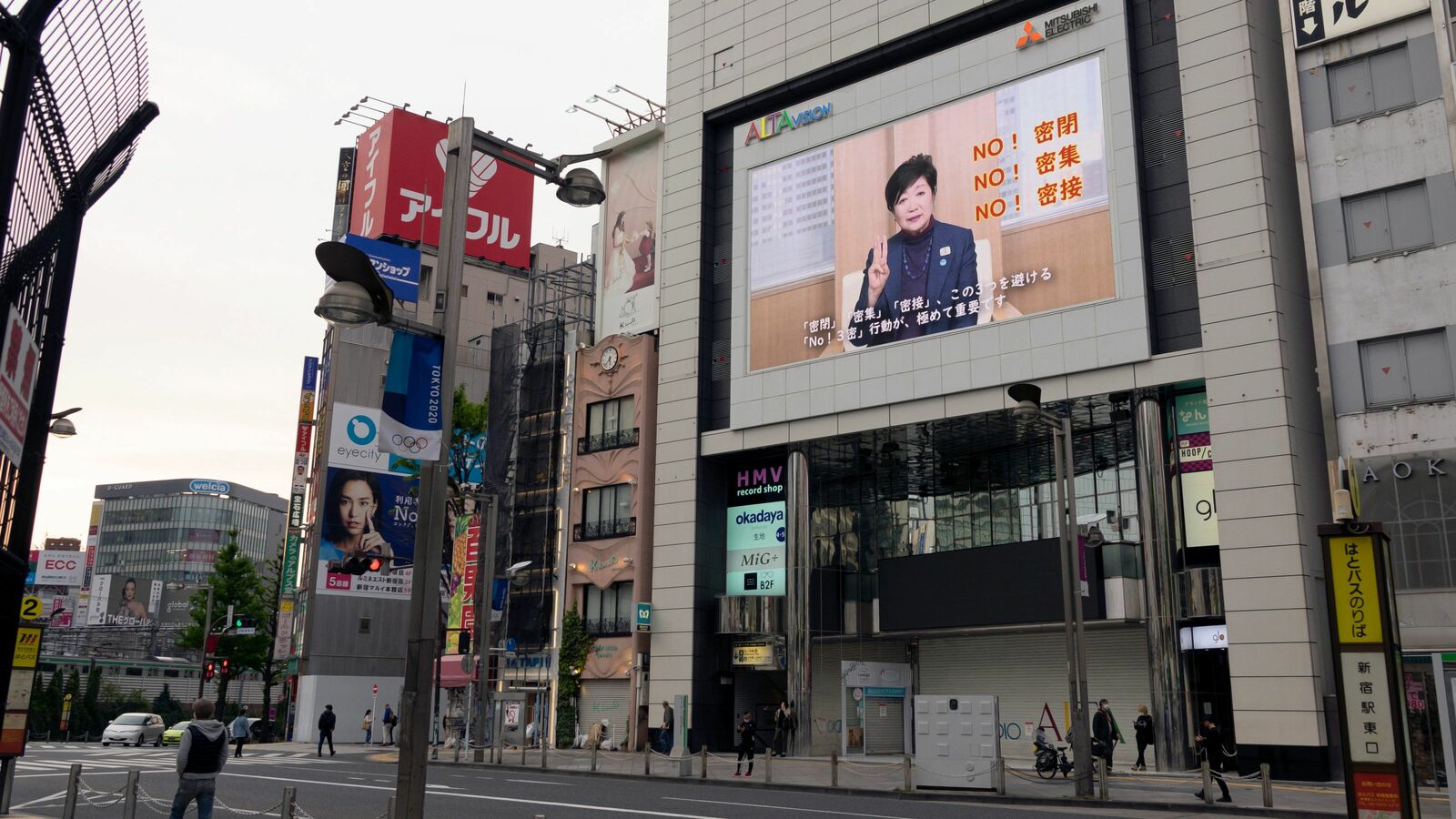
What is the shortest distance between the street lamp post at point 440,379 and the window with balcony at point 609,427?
1500 inches

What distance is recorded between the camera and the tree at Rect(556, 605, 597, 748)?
47375mm

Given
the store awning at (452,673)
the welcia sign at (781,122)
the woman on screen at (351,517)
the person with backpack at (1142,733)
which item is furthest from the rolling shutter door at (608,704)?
the welcia sign at (781,122)

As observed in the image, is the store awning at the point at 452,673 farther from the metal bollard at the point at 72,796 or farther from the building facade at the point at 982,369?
the metal bollard at the point at 72,796

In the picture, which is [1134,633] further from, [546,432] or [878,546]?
[546,432]

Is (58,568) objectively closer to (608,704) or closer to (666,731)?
(608,704)

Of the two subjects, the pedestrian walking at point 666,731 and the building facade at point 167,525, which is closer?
the pedestrian walking at point 666,731

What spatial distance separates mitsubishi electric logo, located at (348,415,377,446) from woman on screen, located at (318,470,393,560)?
183cm

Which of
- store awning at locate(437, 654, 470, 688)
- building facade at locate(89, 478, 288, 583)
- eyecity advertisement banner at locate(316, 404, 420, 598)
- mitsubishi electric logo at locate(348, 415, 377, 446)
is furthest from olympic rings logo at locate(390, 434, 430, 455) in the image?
building facade at locate(89, 478, 288, 583)

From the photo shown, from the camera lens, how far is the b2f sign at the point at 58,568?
349 ft

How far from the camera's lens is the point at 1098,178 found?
3544 cm

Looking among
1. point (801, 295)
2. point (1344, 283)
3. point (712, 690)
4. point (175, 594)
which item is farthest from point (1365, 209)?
point (175, 594)

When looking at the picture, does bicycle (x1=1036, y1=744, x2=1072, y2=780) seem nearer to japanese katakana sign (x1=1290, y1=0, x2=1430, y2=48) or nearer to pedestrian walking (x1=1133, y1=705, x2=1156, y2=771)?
pedestrian walking (x1=1133, y1=705, x2=1156, y2=771)

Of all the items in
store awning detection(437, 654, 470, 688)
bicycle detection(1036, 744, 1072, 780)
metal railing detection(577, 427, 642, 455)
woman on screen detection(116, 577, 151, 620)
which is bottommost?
bicycle detection(1036, 744, 1072, 780)

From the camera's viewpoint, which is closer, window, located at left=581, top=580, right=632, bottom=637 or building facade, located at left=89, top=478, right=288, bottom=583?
window, located at left=581, top=580, right=632, bottom=637
